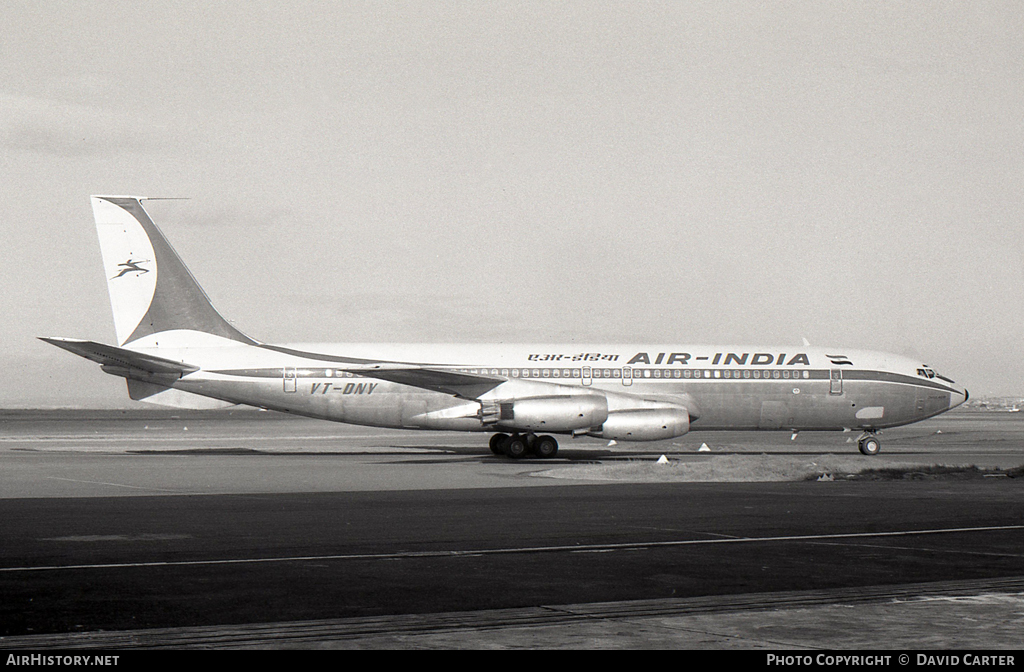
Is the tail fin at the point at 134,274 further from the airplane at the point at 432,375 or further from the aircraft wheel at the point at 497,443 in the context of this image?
the aircraft wheel at the point at 497,443

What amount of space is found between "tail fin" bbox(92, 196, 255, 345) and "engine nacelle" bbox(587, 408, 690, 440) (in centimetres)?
1500

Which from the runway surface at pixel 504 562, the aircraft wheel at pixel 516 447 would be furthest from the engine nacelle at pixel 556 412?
the runway surface at pixel 504 562

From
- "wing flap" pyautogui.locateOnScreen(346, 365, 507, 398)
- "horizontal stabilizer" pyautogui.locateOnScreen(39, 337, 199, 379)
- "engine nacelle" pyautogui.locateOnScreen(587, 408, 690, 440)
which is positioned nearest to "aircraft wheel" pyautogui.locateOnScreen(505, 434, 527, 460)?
"wing flap" pyautogui.locateOnScreen(346, 365, 507, 398)

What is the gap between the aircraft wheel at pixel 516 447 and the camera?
36656mm

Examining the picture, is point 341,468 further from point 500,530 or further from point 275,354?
point 500,530

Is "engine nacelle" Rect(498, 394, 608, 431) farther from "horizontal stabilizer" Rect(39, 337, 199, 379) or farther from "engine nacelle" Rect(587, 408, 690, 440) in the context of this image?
"horizontal stabilizer" Rect(39, 337, 199, 379)

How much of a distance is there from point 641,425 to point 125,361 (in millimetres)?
17108

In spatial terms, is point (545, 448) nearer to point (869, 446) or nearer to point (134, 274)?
point (869, 446)

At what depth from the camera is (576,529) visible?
1531 centimetres

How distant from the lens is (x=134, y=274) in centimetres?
3747

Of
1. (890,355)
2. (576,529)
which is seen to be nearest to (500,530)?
(576,529)

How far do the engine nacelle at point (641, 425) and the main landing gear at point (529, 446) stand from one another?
7.44ft

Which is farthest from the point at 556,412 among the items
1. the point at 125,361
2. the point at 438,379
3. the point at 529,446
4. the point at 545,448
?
the point at 125,361
